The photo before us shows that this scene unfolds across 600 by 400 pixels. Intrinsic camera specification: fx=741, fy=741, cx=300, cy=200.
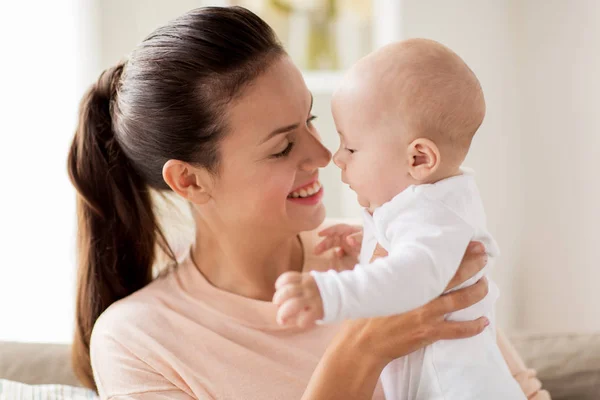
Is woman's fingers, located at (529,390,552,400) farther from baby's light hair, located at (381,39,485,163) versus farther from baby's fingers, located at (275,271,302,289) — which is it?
baby's fingers, located at (275,271,302,289)

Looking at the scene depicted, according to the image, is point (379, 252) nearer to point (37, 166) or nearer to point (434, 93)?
point (434, 93)

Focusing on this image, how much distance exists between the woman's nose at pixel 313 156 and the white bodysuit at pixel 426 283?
0.76ft

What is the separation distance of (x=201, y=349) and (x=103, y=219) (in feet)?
1.53

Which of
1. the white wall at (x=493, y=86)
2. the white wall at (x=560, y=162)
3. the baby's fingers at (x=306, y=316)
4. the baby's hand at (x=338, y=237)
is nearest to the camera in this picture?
the baby's fingers at (x=306, y=316)

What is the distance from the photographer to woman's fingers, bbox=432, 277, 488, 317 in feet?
4.45

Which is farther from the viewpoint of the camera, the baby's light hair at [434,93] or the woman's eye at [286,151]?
the woman's eye at [286,151]

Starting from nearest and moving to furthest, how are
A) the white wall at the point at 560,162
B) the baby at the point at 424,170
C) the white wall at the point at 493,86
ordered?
the baby at the point at 424,170 < the white wall at the point at 560,162 < the white wall at the point at 493,86

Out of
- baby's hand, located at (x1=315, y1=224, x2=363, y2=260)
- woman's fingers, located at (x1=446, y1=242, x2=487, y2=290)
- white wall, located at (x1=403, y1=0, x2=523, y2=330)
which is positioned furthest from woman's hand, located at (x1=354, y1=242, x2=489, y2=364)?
white wall, located at (x1=403, y1=0, x2=523, y2=330)

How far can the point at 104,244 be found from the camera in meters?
1.89

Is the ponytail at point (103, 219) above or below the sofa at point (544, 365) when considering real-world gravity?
above

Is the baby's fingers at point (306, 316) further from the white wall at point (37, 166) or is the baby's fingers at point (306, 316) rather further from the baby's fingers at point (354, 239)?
the white wall at point (37, 166)

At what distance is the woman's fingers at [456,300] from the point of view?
4.45 feet

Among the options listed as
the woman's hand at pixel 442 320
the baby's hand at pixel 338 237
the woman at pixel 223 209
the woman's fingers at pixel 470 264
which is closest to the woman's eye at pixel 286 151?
the woman at pixel 223 209

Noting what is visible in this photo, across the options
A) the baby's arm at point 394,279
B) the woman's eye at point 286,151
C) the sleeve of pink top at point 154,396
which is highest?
the woman's eye at point 286,151
